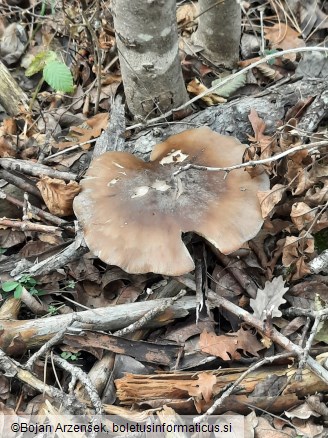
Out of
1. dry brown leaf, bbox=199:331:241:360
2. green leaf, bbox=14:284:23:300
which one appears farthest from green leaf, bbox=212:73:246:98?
green leaf, bbox=14:284:23:300

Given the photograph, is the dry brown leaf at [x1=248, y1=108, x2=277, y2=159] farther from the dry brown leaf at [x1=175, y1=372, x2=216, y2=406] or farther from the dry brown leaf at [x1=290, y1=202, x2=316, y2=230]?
the dry brown leaf at [x1=175, y1=372, x2=216, y2=406]

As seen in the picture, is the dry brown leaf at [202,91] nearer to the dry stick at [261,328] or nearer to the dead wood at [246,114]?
the dead wood at [246,114]

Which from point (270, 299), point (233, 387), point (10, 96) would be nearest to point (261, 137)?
point (270, 299)

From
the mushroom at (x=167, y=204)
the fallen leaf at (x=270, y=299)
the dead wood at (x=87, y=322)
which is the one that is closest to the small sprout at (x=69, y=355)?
the dead wood at (x=87, y=322)

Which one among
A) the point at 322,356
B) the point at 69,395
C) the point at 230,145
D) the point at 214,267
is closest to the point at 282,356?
the point at 322,356

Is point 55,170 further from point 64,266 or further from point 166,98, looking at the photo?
point 166,98

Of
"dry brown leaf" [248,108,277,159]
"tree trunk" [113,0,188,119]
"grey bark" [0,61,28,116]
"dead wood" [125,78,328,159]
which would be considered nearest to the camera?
"tree trunk" [113,0,188,119]
